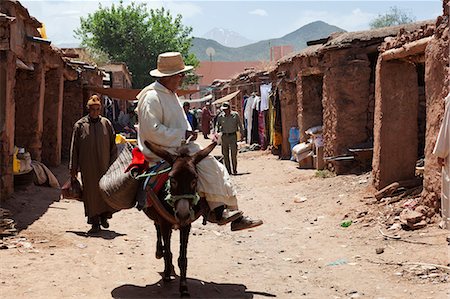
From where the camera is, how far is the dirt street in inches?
214

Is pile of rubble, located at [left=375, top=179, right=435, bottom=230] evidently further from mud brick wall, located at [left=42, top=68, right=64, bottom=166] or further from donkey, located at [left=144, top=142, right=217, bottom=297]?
→ mud brick wall, located at [left=42, top=68, right=64, bottom=166]

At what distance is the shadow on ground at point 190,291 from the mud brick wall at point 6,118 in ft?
11.8

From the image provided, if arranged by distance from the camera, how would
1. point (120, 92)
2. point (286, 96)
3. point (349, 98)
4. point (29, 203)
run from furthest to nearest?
point (120, 92) < point (286, 96) < point (349, 98) < point (29, 203)

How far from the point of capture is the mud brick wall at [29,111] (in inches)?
440

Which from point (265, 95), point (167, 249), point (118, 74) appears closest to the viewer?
point (167, 249)

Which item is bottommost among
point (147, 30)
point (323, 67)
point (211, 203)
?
point (211, 203)

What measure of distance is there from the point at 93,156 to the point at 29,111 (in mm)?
3959

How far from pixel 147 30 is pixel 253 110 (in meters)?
20.7

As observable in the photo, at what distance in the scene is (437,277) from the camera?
5.60 m

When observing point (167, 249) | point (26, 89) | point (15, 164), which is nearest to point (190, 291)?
point (167, 249)

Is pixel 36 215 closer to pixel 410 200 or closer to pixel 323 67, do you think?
pixel 410 200

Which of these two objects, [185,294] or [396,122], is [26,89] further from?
[185,294]

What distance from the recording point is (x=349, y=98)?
37.8ft

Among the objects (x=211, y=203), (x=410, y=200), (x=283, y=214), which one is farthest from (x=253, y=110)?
(x=211, y=203)
